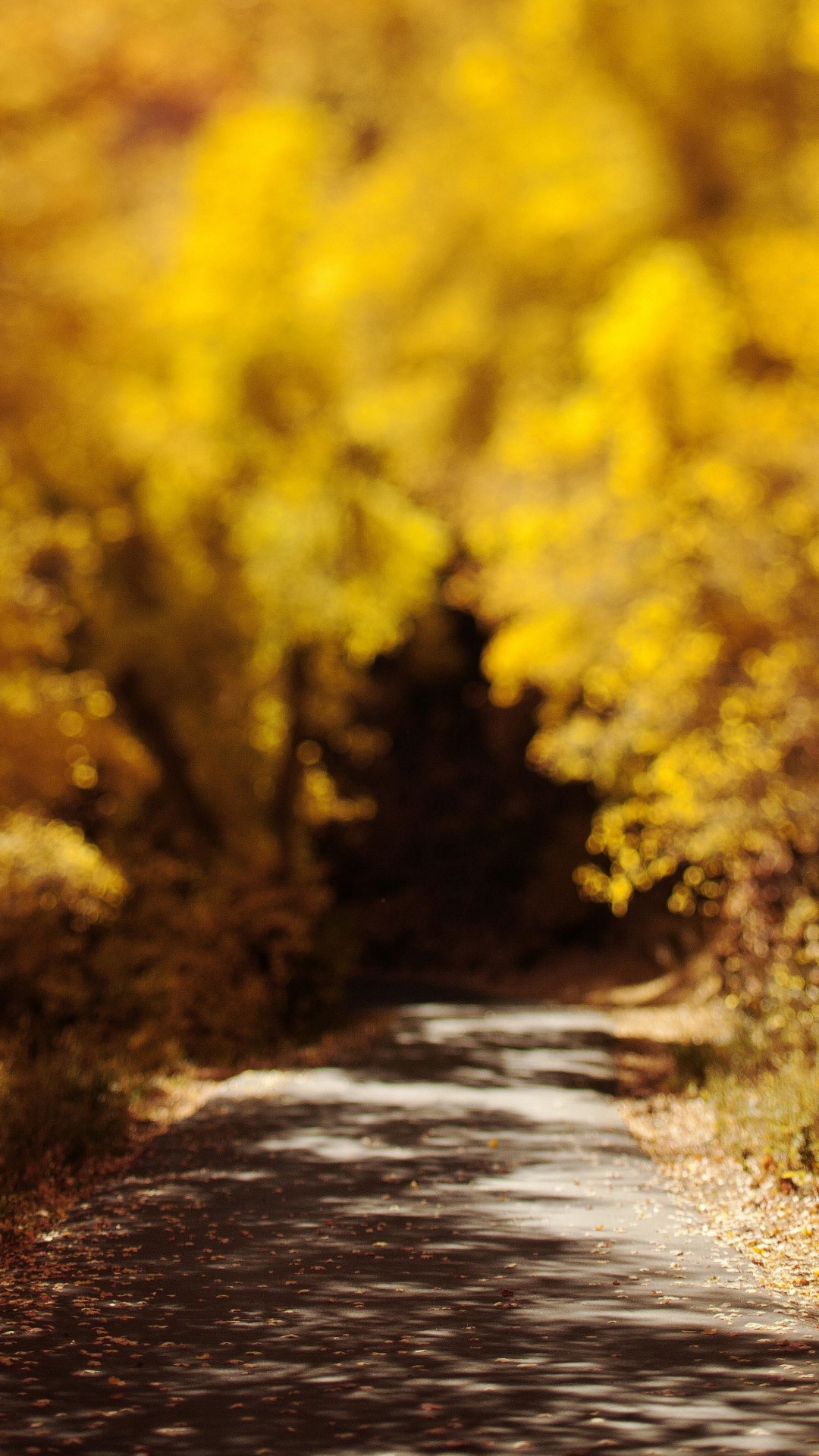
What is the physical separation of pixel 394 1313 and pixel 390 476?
22.7m

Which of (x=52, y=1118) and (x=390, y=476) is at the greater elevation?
(x=390, y=476)

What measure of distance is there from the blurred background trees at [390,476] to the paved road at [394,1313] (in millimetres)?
2996

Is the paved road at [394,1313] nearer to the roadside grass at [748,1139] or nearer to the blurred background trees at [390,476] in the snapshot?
the roadside grass at [748,1139]

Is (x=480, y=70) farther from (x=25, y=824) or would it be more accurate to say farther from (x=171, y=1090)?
(x=171, y=1090)

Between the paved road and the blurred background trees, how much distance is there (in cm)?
300

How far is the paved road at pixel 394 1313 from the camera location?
4695 millimetres

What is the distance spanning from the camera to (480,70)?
923 inches

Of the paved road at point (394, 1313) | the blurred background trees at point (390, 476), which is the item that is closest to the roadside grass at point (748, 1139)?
the paved road at point (394, 1313)

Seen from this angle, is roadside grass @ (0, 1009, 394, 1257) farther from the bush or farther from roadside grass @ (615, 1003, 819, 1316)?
roadside grass @ (615, 1003, 819, 1316)

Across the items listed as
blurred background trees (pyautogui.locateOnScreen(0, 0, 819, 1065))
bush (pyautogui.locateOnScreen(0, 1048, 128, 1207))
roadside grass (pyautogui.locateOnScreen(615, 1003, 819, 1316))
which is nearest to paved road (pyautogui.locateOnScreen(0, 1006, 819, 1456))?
roadside grass (pyautogui.locateOnScreen(615, 1003, 819, 1316))

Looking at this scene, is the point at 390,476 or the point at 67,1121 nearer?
the point at 67,1121

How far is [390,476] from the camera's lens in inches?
1090

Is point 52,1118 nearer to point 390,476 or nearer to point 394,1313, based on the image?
point 394,1313

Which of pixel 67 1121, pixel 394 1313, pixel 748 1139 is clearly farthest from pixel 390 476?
pixel 394 1313
